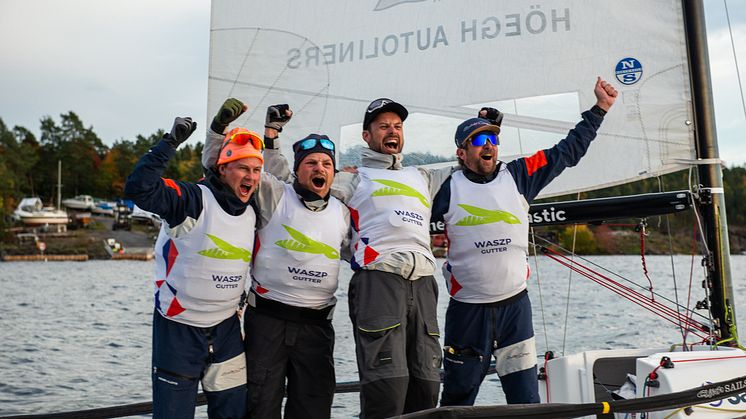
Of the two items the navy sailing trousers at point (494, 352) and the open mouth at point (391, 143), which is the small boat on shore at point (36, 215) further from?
the navy sailing trousers at point (494, 352)

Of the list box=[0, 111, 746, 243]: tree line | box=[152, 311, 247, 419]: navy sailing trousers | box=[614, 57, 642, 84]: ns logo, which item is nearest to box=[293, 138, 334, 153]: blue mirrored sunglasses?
box=[152, 311, 247, 419]: navy sailing trousers

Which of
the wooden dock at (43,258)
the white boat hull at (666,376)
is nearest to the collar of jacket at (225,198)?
the white boat hull at (666,376)

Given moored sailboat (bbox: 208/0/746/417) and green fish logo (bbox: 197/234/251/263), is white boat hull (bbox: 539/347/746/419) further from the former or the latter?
green fish logo (bbox: 197/234/251/263)

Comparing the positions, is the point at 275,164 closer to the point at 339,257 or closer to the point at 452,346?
the point at 339,257

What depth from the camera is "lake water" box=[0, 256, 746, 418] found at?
848 cm

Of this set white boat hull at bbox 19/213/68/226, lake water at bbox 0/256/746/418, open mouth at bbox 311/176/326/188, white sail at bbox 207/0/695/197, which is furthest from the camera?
white boat hull at bbox 19/213/68/226

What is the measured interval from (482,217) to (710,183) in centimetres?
145

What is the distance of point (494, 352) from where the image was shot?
10.1 ft

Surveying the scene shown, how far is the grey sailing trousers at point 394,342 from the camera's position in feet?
8.65

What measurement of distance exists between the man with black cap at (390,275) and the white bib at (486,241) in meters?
0.19

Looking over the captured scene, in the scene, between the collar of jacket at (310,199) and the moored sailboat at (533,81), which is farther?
the moored sailboat at (533,81)

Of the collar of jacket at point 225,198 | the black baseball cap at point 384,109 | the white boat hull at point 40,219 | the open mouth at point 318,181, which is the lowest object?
the collar of jacket at point 225,198

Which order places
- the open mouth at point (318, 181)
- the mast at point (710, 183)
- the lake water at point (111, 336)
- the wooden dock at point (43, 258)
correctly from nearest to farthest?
the open mouth at point (318, 181) < the mast at point (710, 183) < the lake water at point (111, 336) < the wooden dock at point (43, 258)

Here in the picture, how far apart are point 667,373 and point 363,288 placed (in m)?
1.22
